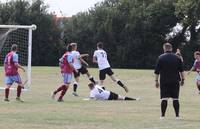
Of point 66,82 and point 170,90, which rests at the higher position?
point 170,90

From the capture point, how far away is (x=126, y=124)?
15695 mm

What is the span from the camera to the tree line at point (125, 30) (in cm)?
Result: 8419

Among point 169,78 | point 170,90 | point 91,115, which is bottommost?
point 91,115

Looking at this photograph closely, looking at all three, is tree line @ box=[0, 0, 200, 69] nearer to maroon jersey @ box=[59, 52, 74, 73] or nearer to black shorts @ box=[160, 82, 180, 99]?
maroon jersey @ box=[59, 52, 74, 73]

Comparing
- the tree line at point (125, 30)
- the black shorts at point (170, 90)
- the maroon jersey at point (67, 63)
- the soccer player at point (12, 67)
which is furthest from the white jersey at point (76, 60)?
the tree line at point (125, 30)

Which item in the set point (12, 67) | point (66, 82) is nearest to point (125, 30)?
point (66, 82)

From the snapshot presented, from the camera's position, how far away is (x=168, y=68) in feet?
56.9

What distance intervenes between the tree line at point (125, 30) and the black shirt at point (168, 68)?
212ft

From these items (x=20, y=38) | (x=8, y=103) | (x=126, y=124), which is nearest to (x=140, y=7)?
(x=20, y=38)

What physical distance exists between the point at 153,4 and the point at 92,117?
235ft

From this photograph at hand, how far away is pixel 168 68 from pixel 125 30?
227ft

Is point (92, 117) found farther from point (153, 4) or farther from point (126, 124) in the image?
point (153, 4)

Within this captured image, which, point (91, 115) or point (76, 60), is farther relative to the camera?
point (76, 60)

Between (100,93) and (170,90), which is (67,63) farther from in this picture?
(170,90)
